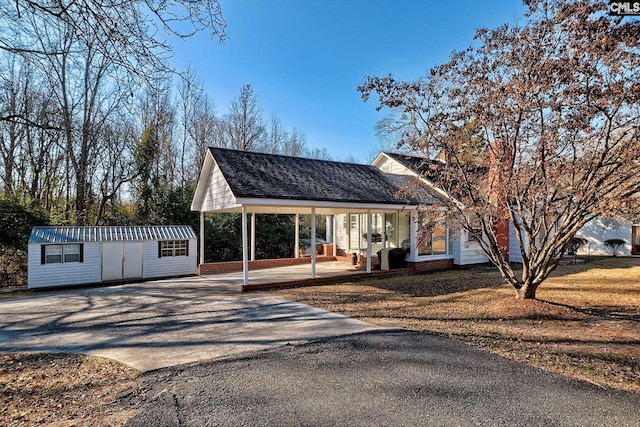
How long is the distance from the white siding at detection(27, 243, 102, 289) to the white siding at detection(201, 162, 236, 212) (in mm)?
4538

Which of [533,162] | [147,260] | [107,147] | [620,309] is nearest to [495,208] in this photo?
[533,162]

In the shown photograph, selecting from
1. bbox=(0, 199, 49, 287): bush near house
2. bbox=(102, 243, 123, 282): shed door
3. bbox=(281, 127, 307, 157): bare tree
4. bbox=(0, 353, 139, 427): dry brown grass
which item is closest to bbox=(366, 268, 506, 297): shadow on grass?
bbox=(0, 353, 139, 427): dry brown grass

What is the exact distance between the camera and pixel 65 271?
42.8ft

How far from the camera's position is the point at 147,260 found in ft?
48.2

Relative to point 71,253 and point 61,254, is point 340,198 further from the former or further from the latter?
point 61,254

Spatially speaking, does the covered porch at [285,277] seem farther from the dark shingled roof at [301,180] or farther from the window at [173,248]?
the dark shingled roof at [301,180]

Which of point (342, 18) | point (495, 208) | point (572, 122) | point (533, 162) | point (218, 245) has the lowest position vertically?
point (218, 245)

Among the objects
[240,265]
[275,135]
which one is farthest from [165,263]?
[275,135]

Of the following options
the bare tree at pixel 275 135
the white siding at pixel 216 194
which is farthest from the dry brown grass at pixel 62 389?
the bare tree at pixel 275 135

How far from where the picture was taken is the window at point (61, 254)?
12647mm

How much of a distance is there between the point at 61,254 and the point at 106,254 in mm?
1461

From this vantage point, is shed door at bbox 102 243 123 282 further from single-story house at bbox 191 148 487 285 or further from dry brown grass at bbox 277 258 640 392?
dry brown grass at bbox 277 258 640 392

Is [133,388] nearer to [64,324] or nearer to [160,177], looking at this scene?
[64,324]

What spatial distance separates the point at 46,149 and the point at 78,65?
63.8 ft
